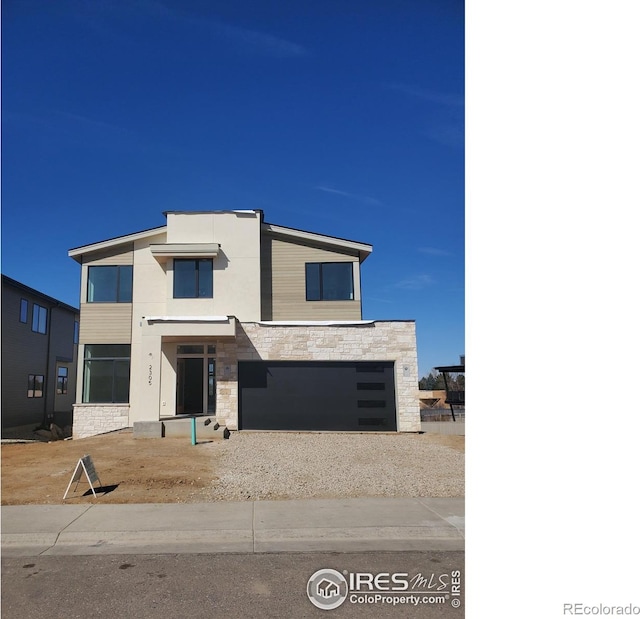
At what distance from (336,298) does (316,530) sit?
13056 millimetres

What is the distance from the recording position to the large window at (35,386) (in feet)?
83.1

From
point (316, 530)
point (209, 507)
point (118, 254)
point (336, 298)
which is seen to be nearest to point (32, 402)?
point (118, 254)

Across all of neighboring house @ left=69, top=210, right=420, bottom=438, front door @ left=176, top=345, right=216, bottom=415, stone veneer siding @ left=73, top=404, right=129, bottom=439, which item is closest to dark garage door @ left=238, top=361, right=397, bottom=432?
neighboring house @ left=69, top=210, right=420, bottom=438

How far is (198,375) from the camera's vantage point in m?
18.3

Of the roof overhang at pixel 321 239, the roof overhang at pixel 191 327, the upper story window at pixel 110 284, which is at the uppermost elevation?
the roof overhang at pixel 321 239

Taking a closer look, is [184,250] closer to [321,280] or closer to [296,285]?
[296,285]

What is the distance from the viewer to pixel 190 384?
18156 mm

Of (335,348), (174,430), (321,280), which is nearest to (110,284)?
(174,430)

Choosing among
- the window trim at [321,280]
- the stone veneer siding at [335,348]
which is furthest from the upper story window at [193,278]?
the window trim at [321,280]

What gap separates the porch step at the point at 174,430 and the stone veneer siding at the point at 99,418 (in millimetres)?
3403

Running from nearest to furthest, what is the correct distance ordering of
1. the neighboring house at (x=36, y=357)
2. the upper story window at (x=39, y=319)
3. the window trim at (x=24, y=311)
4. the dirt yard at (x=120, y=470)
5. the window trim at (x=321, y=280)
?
1. the dirt yard at (x=120, y=470)
2. the window trim at (x=321, y=280)
3. the neighboring house at (x=36, y=357)
4. the window trim at (x=24, y=311)
5. the upper story window at (x=39, y=319)

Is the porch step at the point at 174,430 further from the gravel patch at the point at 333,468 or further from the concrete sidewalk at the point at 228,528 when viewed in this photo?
the concrete sidewalk at the point at 228,528
